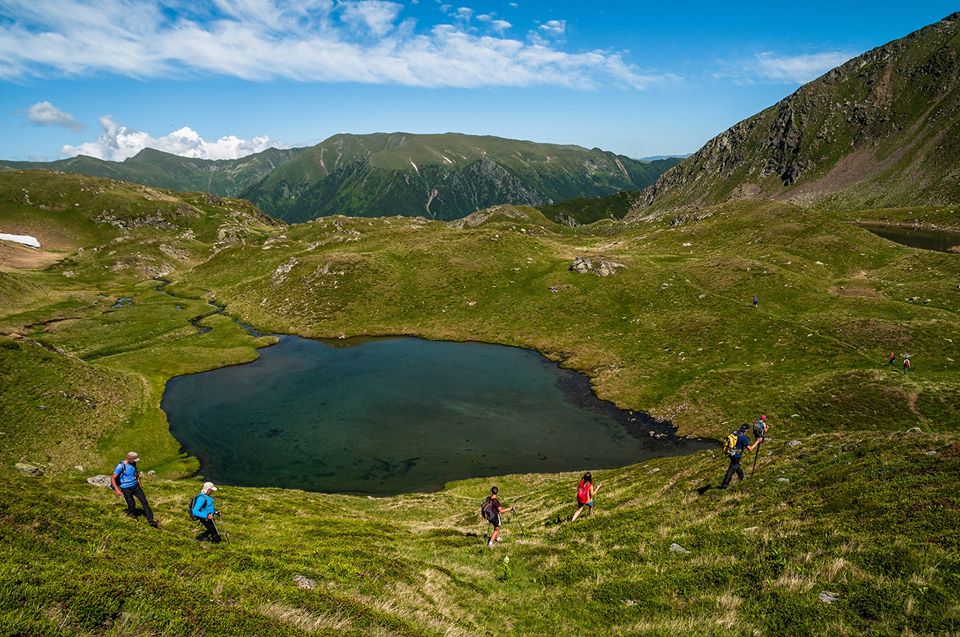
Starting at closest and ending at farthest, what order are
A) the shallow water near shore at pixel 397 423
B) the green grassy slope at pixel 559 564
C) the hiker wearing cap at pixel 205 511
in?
the green grassy slope at pixel 559 564 < the hiker wearing cap at pixel 205 511 < the shallow water near shore at pixel 397 423

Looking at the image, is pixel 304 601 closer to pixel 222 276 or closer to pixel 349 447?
pixel 349 447

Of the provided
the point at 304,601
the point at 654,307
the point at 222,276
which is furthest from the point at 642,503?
the point at 222,276

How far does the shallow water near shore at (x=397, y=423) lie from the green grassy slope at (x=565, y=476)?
4461 millimetres

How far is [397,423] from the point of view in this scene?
5997 centimetres

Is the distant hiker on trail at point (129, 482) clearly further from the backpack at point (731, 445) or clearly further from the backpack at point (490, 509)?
the backpack at point (731, 445)

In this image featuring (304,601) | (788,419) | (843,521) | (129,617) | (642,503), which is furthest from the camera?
(788,419)

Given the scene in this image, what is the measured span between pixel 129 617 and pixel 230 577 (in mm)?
5122

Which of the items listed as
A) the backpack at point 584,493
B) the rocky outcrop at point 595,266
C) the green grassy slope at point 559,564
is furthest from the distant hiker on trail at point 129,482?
the rocky outcrop at point 595,266

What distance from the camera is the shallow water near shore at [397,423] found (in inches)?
1989

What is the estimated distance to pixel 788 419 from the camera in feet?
175

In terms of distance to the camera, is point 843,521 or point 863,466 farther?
point 863,466

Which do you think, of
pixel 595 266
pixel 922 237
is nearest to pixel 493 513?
pixel 595 266

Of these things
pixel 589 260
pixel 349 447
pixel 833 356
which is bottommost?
pixel 349 447

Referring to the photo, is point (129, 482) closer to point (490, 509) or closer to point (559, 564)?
point (490, 509)
